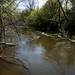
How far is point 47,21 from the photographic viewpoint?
96.6ft

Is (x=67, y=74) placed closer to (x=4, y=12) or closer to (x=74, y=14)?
(x=4, y=12)

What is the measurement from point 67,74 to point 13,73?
2.60m

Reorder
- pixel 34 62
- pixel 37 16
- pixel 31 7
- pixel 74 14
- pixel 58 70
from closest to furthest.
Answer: pixel 58 70 → pixel 34 62 → pixel 74 14 → pixel 37 16 → pixel 31 7

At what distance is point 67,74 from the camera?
9.34 metres

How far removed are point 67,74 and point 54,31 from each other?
61.6 feet

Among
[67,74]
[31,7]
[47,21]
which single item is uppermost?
[31,7]

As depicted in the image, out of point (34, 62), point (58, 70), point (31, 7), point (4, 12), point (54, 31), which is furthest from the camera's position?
point (31, 7)

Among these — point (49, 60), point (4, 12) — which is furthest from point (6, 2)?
point (49, 60)

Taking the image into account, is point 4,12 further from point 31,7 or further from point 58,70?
point 31,7

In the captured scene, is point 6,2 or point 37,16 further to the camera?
point 37,16

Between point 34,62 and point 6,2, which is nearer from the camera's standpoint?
point 6,2

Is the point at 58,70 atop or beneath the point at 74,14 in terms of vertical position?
beneath

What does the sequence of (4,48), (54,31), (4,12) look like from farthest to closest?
(54,31) < (4,48) < (4,12)

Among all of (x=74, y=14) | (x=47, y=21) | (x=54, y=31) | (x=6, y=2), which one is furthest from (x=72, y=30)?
(x=6, y=2)
